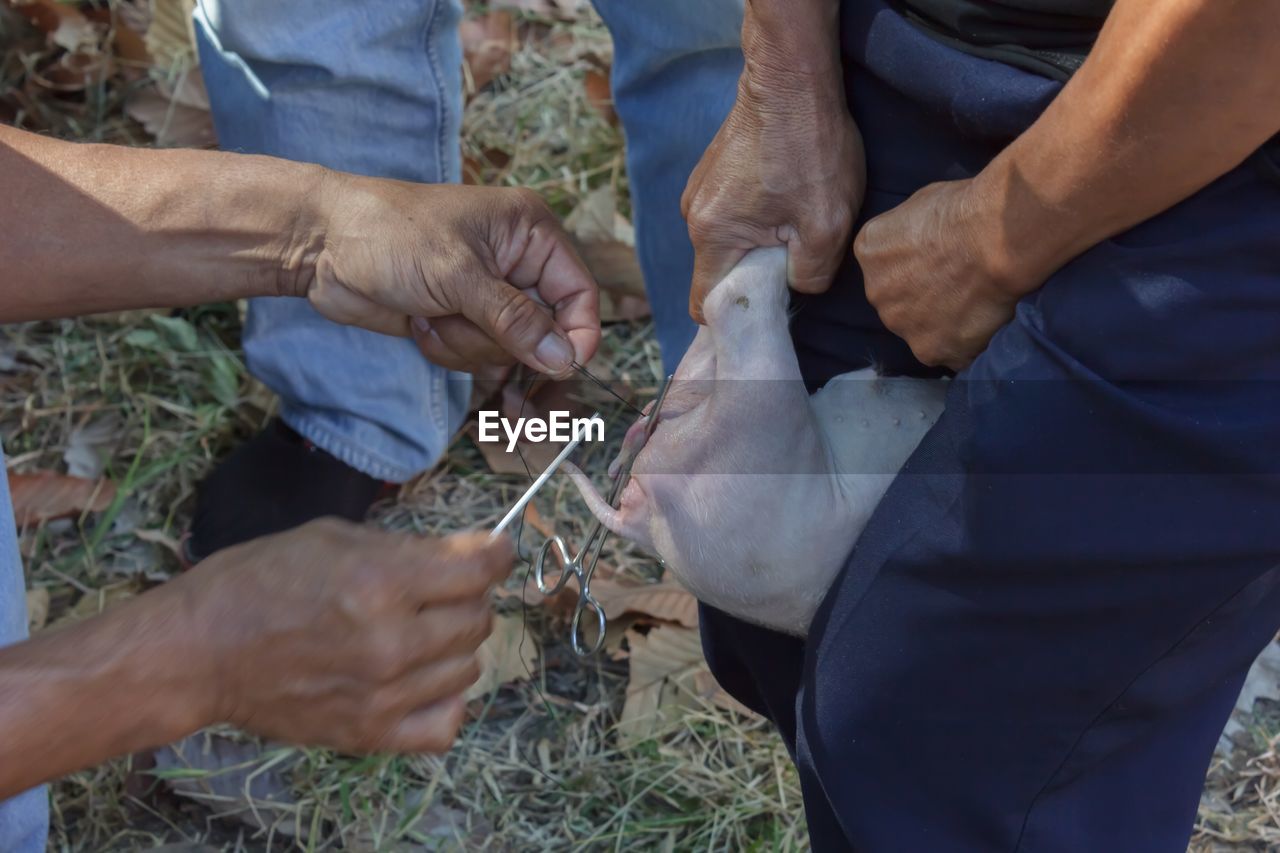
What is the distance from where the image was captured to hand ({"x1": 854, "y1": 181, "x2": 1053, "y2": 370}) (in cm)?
123

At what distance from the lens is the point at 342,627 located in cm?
115

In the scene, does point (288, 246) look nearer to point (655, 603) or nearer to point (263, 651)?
point (263, 651)

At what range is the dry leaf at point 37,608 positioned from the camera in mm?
2314

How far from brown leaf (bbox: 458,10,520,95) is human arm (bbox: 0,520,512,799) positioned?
93.8 inches

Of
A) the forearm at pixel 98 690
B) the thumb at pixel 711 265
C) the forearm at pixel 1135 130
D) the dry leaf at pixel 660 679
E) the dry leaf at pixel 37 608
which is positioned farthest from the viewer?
the dry leaf at pixel 37 608

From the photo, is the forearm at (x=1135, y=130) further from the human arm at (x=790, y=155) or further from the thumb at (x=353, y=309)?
the thumb at (x=353, y=309)

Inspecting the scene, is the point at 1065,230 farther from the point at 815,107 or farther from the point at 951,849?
→ the point at 951,849

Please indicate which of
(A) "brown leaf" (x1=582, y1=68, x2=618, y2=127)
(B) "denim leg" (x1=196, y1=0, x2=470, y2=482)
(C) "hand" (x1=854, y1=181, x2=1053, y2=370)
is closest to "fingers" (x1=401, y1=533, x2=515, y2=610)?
(C) "hand" (x1=854, y1=181, x2=1053, y2=370)

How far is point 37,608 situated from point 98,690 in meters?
1.36

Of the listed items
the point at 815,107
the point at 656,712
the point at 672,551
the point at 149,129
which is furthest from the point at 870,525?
the point at 149,129

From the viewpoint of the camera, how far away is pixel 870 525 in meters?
1.37

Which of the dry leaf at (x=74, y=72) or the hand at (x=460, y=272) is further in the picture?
the dry leaf at (x=74, y=72)

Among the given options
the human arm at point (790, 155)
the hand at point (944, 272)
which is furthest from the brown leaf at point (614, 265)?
the hand at point (944, 272)

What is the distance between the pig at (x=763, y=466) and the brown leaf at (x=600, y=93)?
1780 mm
